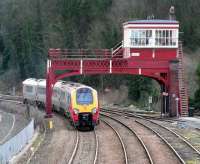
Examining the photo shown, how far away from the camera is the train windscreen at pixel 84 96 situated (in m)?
40.2

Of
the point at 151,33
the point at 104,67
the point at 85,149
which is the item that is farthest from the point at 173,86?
the point at 85,149

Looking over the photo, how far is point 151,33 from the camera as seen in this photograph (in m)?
50.4

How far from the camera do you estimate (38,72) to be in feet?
309

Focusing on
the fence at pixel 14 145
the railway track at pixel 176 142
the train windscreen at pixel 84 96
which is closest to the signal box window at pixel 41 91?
the railway track at pixel 176 142

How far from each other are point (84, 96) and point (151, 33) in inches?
487

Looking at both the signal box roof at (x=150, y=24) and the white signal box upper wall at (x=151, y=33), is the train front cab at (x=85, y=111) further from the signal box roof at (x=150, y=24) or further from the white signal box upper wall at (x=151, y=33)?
the signal box roof at (x=150, y=24)

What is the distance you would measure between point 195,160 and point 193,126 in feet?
47.1

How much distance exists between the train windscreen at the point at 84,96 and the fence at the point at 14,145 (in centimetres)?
585

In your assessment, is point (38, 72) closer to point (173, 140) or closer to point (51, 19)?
point (51, 19)

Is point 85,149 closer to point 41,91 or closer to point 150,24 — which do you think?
point 150,24

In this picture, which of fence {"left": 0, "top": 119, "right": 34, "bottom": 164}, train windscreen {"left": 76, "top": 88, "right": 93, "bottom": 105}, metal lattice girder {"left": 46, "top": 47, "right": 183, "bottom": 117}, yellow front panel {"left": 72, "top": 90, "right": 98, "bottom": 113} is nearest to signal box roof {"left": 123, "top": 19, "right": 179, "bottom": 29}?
metal lattice girder {"left": 46, "top": 47, "right": 183, "bottom": 117}

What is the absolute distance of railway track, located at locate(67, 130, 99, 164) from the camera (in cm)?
2762

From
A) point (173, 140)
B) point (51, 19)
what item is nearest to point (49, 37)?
point (51, 19)

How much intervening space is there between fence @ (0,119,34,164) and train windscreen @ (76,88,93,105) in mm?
5853
